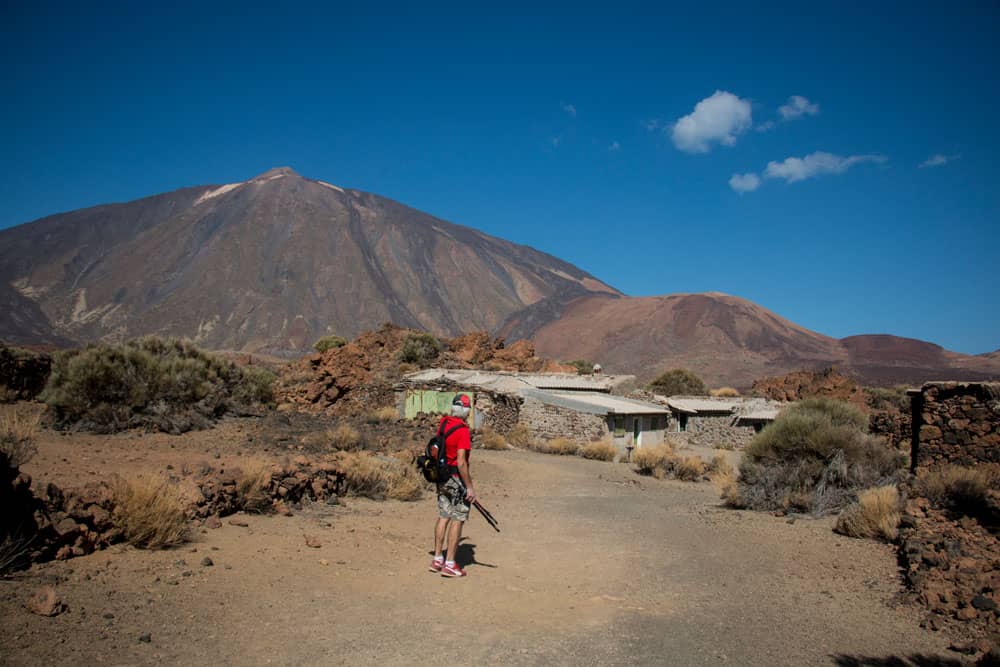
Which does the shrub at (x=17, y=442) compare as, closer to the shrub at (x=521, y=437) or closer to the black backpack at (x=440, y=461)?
the black backpack at (x=440, y=461)

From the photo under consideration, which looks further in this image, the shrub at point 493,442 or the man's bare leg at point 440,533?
the shrub at point 493,442

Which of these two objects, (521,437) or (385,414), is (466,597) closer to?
(521,437)

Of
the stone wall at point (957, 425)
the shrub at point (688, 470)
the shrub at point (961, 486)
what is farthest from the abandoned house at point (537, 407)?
the shrub at point (961, 486)

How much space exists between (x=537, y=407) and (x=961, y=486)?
18672 millimetres

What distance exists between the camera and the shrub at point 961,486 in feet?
29.4

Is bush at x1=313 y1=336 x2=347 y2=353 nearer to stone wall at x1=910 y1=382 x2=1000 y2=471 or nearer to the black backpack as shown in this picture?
stone wall at x1=910 y1=382 x2=1000 y2=471

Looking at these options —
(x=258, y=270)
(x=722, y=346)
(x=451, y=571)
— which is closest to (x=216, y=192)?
(x=258, y=270)

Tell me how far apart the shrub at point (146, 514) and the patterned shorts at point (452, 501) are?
2.80m

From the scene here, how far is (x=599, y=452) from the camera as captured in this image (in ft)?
77.9

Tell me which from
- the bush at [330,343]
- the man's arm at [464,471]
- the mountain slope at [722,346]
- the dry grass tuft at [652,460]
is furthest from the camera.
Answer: the mountain slope at [722,346]

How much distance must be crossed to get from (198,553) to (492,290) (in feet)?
507

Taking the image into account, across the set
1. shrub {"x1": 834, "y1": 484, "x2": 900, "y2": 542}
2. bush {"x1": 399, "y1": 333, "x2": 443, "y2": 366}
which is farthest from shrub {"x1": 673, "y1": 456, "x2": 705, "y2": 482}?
bush {"x1": 399, "y1": 333, "x2": 443, "y2": 366}

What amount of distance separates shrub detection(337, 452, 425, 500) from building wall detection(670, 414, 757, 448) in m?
24.5

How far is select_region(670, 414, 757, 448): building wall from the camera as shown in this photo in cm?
3506
